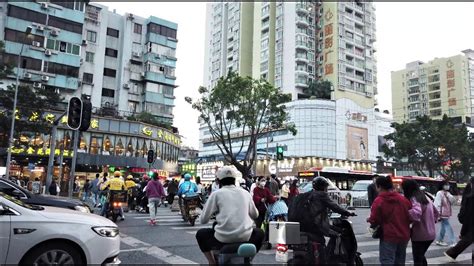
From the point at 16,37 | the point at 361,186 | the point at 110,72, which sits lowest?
the point at 361,186

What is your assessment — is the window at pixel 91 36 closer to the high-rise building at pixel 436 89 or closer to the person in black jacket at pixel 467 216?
the person in black jacket at pixel 467 216

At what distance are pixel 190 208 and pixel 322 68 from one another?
6225 cm

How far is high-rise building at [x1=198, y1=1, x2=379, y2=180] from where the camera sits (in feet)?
212

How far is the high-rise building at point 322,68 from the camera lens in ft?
212

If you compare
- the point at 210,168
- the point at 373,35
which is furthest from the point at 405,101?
the point at 210,168

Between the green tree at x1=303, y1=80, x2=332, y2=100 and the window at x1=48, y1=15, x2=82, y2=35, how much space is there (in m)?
37.2

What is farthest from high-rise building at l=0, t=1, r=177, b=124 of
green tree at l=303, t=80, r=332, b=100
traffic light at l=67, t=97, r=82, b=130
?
traffic light at l=67, t=97, r=82, b=130

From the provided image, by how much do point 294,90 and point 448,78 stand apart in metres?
48.5

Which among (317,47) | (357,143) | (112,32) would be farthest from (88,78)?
(357,143)

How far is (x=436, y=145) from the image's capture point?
1673 inches

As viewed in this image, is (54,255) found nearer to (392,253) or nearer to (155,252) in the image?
(155,252)

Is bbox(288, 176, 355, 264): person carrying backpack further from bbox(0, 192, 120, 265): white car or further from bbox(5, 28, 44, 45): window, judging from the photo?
bbox(5, 28, 44, 45): window

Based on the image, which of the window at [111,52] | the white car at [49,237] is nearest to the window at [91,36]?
the window at [111,52]

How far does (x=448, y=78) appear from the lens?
95812 millimetres
